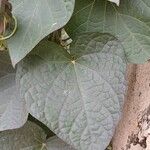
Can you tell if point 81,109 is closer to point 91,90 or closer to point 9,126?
point 91,90

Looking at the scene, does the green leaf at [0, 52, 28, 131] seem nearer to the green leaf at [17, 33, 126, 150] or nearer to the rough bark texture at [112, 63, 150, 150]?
the green leaf at [17, 33, 126, 150]

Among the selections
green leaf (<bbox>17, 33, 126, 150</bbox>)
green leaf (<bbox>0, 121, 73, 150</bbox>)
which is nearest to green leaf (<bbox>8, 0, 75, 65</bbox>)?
green leaf (<bbox>17, 33, 126, 150</bbox>)

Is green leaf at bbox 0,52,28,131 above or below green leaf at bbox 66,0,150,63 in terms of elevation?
below

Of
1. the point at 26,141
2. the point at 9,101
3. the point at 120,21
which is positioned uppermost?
the point at 120,21

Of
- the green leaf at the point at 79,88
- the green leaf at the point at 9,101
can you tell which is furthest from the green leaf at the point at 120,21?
the green leaf at the point at 9,101

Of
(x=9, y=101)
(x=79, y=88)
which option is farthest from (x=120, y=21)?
(x=9, y=101)

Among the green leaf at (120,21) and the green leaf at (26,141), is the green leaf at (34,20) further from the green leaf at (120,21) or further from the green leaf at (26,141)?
the green leaf at (26,141)

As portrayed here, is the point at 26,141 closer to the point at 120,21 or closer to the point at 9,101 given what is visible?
the point at 9,101
